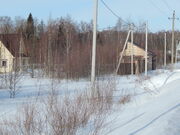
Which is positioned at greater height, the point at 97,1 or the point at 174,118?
the point at 97,1

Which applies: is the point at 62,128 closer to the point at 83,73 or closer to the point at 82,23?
the point at 83,73

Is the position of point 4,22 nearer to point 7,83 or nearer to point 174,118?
point 7,83

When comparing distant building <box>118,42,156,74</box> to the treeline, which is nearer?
the treeline

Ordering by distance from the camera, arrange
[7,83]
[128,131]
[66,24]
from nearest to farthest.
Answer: [128,131], [7,83], [66,24]

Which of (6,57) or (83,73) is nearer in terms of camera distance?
(83,73)

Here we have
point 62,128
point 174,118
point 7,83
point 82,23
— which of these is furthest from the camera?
point 82,23

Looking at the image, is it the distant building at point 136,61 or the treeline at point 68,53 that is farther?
the distant building at point 136,61

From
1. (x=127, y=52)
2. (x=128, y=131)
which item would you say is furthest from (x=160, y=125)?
(x=127, y=52)

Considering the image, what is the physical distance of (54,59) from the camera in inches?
1326

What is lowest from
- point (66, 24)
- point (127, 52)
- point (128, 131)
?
point (128, 131)

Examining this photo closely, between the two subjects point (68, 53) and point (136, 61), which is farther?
point (136, 61)

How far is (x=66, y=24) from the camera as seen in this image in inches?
2499

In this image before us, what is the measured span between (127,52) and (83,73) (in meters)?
16.9

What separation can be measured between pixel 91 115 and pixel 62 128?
207 centimetres
